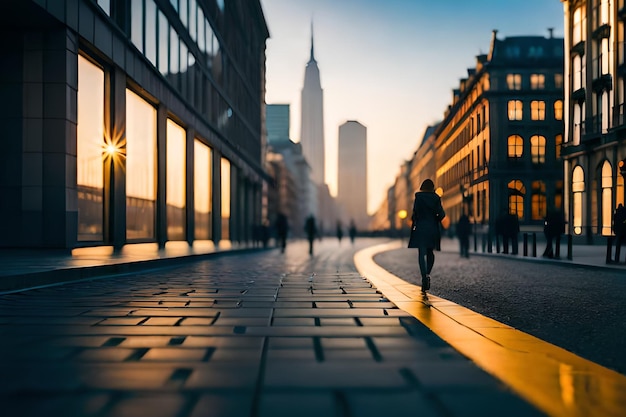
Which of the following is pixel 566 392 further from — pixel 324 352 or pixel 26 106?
pixel 26 106

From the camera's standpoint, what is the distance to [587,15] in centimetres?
3175

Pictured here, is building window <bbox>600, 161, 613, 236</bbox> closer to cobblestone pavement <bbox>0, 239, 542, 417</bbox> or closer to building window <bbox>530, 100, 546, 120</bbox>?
building window <bbox>530, 100, 546, 120</bbox>

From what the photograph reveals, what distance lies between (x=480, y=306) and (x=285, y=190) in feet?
340

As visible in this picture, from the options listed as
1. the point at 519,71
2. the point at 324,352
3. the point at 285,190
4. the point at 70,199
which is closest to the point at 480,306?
the point at 324,352

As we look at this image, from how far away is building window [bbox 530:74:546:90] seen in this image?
50156 mm

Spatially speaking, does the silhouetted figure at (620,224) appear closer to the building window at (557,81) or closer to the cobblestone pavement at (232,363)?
the cobblestone pavement at (232,363)

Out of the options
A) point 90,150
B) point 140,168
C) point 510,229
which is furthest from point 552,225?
point 140,168

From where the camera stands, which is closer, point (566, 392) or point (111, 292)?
point (566, 392)

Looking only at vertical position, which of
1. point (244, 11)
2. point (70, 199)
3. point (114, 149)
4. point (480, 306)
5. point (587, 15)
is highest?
point (244, 11)

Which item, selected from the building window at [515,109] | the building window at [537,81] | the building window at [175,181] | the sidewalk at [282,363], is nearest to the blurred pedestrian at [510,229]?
the building window at [175,181]

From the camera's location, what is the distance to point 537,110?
165 ft

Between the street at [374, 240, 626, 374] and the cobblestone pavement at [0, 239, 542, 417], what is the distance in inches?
43.4

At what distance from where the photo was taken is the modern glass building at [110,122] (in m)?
15.5

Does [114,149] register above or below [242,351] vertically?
above
